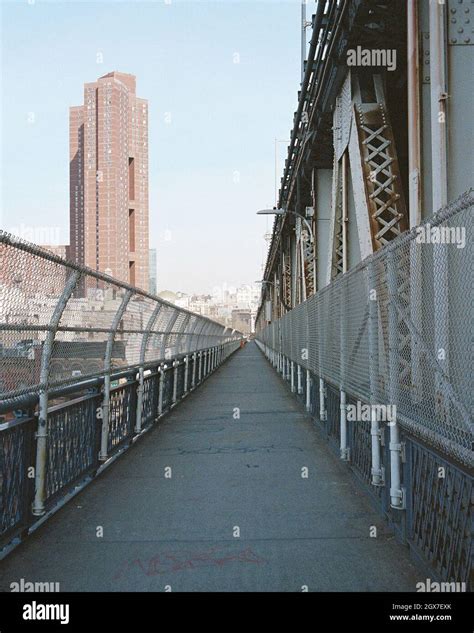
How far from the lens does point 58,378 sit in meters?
6.10

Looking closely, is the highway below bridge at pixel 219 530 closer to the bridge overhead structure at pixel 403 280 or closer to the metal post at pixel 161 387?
the bridge overhead structure at pixel 403 280

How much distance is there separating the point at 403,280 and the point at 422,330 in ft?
2.03

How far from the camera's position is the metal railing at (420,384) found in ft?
12.3

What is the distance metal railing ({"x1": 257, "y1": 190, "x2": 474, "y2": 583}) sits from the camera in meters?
3.74

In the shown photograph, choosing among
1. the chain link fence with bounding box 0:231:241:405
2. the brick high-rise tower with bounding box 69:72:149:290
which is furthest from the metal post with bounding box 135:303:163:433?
the brick high-rise tower with bounding box 69:72:149:290

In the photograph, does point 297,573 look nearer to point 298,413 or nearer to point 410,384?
point 410,384

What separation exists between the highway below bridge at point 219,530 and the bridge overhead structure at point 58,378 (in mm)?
299

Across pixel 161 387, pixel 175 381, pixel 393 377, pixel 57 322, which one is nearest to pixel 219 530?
pixel 393 377

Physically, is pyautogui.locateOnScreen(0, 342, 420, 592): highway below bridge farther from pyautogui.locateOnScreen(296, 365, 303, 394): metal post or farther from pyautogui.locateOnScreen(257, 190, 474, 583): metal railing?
pyautogui.locateOnScreen(296, 365, 303, 394): metal post

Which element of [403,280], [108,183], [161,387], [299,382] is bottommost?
[299,382]

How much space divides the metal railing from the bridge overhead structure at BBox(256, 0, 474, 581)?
0.04ft

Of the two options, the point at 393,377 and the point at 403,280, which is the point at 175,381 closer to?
the point at 393,377

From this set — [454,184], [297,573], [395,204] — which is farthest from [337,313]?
[297,573]

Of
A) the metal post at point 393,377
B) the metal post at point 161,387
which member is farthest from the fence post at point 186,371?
the metal post at point 393,377
